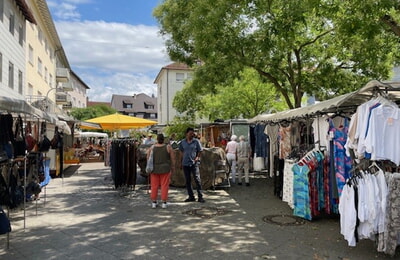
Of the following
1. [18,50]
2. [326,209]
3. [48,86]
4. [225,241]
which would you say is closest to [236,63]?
[326,209]

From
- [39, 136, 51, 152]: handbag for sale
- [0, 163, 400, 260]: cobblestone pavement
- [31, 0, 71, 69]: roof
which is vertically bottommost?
[0, 163, 400, 260]: cobblestone pavement

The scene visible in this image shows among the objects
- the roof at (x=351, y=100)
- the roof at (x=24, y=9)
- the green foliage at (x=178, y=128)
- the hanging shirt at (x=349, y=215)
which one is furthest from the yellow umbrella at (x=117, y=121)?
the hanging shirt at (x=349, y=215)

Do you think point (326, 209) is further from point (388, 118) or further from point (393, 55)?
point (393, 55)

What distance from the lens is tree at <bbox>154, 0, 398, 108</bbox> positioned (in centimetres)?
887

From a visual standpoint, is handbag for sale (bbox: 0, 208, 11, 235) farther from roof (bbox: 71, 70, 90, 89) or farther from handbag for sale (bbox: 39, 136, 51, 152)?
roof (bbox: 71, 70, 90, 89)

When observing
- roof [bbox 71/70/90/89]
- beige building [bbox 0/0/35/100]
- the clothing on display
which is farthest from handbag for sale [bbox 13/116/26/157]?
roof [bbox 71/70/90/89]

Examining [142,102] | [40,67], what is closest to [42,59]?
[40,67]

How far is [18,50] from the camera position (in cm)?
1702

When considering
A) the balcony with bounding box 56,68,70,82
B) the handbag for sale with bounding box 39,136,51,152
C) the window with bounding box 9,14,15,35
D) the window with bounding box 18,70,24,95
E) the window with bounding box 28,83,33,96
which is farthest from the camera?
the balcony with bounding box 56,68,70,82

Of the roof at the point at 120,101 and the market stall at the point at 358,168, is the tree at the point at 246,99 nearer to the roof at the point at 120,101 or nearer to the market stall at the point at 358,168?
the market stall at the point at 358,168

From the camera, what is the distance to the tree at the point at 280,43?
887 cm

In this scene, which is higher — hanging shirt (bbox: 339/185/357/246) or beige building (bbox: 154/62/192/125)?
beige building (bbox: 154/62/192/125)

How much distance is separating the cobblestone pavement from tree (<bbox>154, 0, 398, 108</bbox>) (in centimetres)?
483

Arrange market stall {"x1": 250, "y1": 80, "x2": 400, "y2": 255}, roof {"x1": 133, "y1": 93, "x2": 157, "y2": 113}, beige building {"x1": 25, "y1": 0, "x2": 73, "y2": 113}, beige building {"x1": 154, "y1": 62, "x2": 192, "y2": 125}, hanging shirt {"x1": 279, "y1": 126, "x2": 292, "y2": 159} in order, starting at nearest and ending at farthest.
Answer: market stall {"x1": 250, "y1": 80, "x2": 400, "y2": 255} → hanging shirt {"x1": 279, "y1": 126, "x2": 292, "y2": 159} → beige building {"x1": 25, "y1": 0, "x2": 73, "y2": 113} → beige building {"x1": 154, "y1": 62, "x2": 192, "y2": 125} → roof {"x1": 133, "y1": 93, "x2": 157, "y2": 113}
